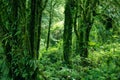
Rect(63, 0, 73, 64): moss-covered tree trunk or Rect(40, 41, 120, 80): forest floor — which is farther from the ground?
Rect(63, 0, 73, 64): moss-covered tree trunk

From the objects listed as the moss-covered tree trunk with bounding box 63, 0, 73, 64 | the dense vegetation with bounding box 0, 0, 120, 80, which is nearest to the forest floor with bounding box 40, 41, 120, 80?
the dense vegetation with bounding box 0, 0, 120, 80

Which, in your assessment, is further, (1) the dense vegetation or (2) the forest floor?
(2) the forest floor

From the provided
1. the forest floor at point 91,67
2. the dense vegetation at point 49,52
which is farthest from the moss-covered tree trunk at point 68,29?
the forest floor at point 91,67

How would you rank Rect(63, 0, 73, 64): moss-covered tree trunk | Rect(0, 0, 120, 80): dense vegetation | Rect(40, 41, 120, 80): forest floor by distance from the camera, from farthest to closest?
Rect(63, 0, 73, 64): moss-covered tree trunk → Rect(40, 41, 120, 80): forest floor → Rect(0, 0, 120, 80): dense vegetation

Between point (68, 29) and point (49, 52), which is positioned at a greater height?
point (68, 29)

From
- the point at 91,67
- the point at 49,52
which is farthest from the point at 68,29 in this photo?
the point at 49,52

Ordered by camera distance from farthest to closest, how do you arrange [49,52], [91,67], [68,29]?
[49,52] → [68,29] → [91,67]

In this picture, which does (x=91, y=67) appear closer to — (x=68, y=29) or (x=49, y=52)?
(x=68, y=29)

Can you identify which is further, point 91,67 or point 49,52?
point 49,52

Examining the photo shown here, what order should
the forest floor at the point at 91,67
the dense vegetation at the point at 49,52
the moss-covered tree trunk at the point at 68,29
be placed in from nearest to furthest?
1. the dense vegetation at the point at 49,52
2. the forest floor at the point at 91,67
3. the moss-covered tree trunk at the point at 68,29

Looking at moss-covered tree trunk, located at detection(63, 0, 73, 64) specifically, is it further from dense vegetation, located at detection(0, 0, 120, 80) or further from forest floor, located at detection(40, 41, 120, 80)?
forest floor, located at detection(40, 41, 120, 80)

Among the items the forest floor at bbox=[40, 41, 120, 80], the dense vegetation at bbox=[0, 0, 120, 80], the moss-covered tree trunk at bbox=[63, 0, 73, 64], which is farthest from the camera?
the moss-covered tree trunk at bbox=[63, 0, 73, 64]

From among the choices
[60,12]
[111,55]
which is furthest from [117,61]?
[60,12]

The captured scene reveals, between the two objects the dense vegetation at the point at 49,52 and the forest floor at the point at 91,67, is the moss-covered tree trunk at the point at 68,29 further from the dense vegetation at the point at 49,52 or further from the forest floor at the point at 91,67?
the forest floor at the point at 91,67
